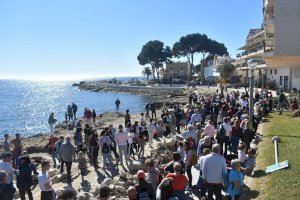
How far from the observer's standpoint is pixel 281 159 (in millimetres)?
14242

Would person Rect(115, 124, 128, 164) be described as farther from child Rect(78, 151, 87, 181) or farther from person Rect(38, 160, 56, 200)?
person Rect(38, 160, 56, 200)

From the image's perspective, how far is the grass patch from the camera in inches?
438

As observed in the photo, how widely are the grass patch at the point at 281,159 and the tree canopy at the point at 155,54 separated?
90993 mm

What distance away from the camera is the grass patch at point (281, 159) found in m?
11.1

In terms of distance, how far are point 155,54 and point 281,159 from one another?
99.7 meters

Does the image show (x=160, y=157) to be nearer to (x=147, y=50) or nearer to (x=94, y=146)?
(x=94, y=146)

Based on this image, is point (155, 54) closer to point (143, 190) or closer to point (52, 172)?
point (52, 172)

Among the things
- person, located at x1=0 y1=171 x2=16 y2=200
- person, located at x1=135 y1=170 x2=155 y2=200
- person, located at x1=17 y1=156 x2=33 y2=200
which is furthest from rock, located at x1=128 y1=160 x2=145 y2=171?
person, located at x1=0 y1=171 x2=16 y2=200

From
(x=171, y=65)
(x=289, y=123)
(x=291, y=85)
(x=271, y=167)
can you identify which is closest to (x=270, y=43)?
(x=291, y=85)

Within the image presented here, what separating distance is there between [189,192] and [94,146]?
21.0 feet

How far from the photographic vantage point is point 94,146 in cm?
1736

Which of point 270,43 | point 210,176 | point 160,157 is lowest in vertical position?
→ point 160,157

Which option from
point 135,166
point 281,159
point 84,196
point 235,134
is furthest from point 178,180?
point 135,166

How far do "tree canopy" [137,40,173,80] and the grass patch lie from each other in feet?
299
